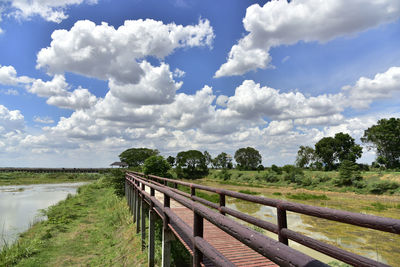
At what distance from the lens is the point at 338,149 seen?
63969 mm

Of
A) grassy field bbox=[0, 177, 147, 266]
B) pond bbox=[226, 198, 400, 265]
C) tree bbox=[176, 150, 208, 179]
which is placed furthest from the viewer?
tree bbox=[176, 150, 208, 179]

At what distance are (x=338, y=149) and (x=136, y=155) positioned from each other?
67.9 metres

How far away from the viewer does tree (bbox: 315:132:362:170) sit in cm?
6241

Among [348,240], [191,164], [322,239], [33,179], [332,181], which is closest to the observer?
[322,239]

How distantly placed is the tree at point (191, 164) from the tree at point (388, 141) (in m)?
46.2

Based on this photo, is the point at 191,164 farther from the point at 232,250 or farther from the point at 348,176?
the point at 232,250

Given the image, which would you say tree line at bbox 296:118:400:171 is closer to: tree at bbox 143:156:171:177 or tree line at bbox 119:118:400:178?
tree line at bbox 119:118:400:178

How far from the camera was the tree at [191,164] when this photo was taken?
7122 cm

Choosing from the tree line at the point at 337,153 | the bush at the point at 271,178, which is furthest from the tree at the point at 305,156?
the bush at the point at 271,178

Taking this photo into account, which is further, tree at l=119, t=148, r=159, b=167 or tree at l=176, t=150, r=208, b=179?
tree at l=119, t=148, r=159, b=167

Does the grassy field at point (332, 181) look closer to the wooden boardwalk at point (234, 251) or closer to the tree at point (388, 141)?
the tree at point (388, 141)

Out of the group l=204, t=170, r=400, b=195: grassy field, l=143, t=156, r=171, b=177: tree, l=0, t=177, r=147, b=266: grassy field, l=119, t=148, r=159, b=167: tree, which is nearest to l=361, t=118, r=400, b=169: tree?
l=204, t=170, r=400, b=195: grassy field

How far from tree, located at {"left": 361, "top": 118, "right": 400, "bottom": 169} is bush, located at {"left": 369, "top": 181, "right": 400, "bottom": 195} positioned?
28.8 meters

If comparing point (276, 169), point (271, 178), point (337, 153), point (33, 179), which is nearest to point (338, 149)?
point (337, 153)
